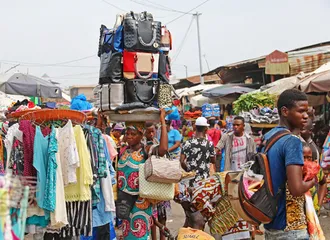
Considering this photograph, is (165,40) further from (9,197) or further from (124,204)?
(9,197)

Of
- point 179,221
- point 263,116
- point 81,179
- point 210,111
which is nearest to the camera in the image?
point 81,179

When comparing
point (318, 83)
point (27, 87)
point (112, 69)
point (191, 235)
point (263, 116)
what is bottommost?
point (191, 235)

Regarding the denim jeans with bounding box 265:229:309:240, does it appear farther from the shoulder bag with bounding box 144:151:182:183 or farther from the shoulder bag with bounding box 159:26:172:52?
the shoulder bag with bounding box 159:26:172:52

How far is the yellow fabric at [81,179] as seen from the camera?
15.9ft

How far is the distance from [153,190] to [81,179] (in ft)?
3.86

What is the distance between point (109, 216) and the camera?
17.5ft

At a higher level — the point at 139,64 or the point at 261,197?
the point at 139,64

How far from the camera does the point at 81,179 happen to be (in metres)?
4.84

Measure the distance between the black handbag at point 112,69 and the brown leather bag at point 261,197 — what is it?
2.53 metres

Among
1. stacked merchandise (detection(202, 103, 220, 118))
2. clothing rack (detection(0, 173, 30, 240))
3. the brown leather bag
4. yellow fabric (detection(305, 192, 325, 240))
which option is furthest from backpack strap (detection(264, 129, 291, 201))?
stacked merchandise (detection(202, 103, 220, 118))

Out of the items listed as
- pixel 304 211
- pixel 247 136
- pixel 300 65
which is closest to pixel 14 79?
pixel 247 136

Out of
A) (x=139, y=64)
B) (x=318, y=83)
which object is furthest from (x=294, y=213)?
(x=318, y=83)

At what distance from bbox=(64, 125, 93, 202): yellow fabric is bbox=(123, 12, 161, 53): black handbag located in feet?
4.31

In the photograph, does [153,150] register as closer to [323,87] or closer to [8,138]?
[8,138]
